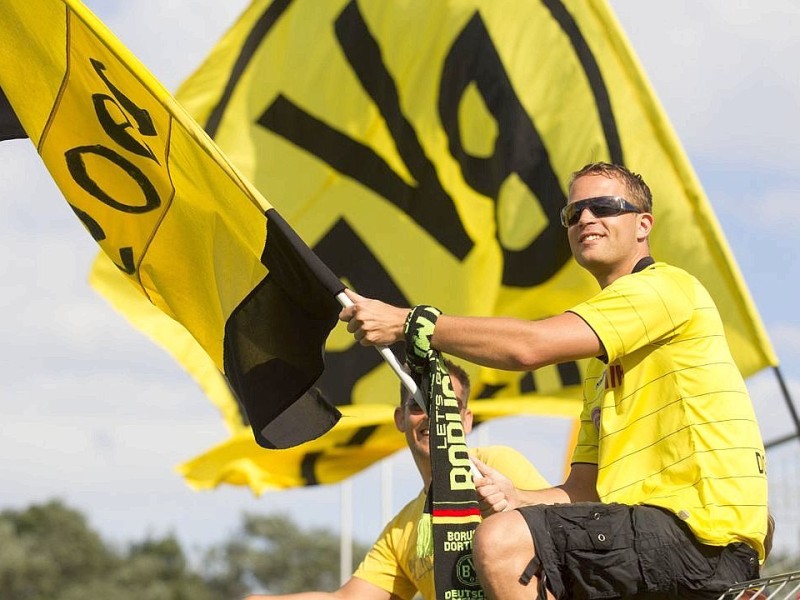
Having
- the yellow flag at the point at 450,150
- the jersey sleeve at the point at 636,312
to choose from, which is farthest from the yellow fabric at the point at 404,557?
the yellow flag at the point at 450,150

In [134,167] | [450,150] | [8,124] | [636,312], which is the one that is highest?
[450,150]

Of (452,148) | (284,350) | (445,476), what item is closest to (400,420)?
(284,350)

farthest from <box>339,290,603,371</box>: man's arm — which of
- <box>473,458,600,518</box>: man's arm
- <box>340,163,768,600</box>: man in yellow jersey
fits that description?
<box>473,458,600,518</box>: man's arm

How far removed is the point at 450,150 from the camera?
11.6m

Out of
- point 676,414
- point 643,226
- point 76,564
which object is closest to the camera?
point 676,414

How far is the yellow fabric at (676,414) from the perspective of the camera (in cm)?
441

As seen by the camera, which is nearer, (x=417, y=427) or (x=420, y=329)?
(x=420, y=329)

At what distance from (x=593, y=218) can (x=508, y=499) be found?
979 millimetres

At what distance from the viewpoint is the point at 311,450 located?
12328 millimetres

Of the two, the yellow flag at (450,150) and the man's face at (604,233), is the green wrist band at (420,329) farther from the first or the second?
the yellow flag at (450,150)

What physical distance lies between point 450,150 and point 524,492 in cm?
678

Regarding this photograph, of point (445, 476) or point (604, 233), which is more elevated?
point (604, 233)

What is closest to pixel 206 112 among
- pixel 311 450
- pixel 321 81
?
pixel 321 81

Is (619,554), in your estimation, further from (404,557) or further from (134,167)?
(134,167)
